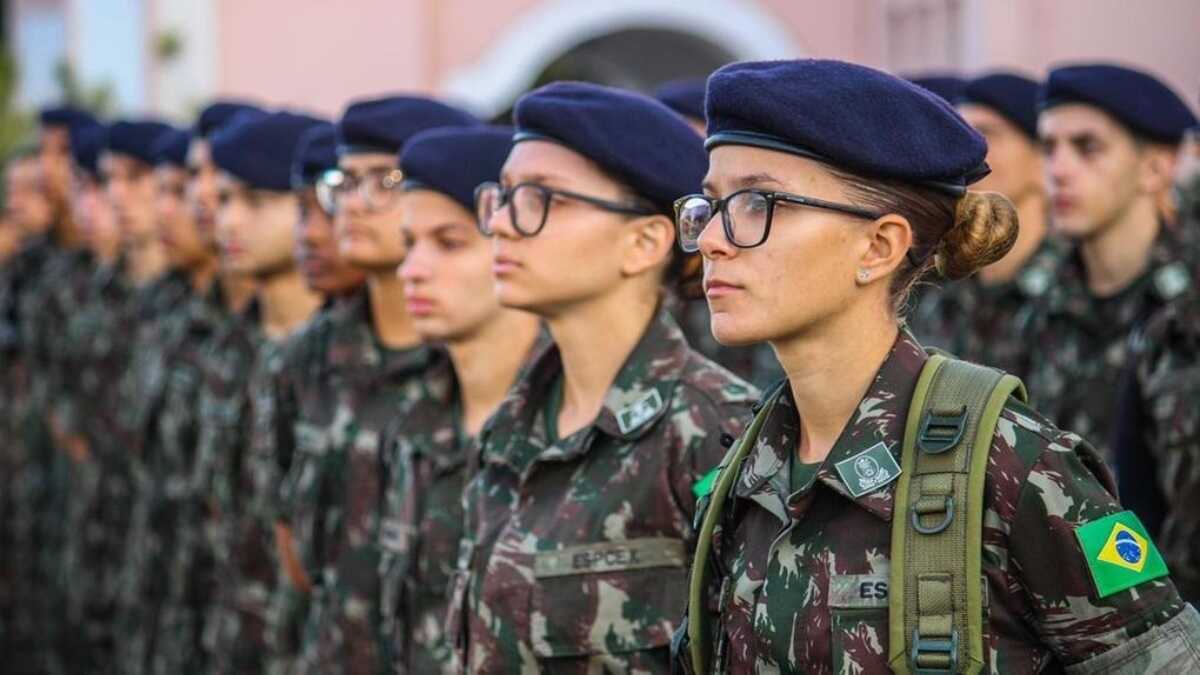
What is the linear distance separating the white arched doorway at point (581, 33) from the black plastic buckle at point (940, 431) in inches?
557

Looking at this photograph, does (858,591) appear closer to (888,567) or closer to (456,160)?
(888,567)

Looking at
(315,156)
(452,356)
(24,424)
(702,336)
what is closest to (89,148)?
(24,424)

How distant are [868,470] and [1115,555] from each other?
369 millimetres

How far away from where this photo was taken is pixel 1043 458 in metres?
2.65

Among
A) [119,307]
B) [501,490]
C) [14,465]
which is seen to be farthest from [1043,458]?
→ [14,465]

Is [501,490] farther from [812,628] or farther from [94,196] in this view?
[94,196]

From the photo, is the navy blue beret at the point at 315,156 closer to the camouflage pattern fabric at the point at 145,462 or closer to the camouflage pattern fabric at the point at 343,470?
the camouflage pattern fabric at the point at 343,470

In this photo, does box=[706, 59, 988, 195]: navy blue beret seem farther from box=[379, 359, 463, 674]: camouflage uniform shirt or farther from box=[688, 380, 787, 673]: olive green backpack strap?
box=[379, 359, 463, 674]: camouflage uniform shirt

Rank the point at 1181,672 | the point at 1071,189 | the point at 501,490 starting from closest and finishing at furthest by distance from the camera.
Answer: the point at 1181,672, the point at 501,490, the point at 1071,189

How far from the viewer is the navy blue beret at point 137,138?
29.2ft

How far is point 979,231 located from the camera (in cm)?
288

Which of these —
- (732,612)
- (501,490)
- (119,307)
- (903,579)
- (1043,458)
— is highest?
(1043,458)

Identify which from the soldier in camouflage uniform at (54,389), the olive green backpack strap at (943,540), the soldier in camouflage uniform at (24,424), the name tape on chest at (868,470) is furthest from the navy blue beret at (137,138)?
the olive green backpack strap at (943,540)

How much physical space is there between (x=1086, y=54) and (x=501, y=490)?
34.8ft
